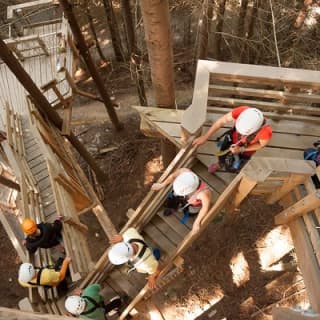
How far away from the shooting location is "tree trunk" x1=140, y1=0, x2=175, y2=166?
179 inches

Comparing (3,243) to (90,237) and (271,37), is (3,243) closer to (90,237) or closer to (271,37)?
(90,237)

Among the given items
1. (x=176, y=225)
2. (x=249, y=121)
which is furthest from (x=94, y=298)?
(x=249, y=121)

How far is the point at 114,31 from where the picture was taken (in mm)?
14547

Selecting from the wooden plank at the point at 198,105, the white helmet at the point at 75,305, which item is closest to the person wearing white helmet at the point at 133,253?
the white helmet at the point at 75,305

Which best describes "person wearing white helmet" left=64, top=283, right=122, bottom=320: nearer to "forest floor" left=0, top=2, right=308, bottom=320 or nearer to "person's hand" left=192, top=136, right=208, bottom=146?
"forest floor" left=0, top=2, right=308, bottom=320

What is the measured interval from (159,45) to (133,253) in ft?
9.60

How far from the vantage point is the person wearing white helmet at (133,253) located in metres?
4.91

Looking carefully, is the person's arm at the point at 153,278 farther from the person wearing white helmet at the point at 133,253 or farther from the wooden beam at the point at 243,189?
the wooden beam at the point at 243,189


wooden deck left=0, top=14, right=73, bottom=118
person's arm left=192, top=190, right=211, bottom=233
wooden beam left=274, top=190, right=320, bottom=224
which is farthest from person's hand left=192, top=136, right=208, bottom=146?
wooden deck left=0, top=14, right=73, bottom=118

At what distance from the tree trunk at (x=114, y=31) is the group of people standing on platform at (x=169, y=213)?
9111 mm

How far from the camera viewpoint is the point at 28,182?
7609 millimetres

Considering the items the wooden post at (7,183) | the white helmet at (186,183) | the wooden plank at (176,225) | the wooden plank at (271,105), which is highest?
the wooden plank at (271,105)

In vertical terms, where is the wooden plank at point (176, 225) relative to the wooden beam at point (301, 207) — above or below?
below

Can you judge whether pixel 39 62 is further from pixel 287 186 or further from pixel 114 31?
pixel 287 186
